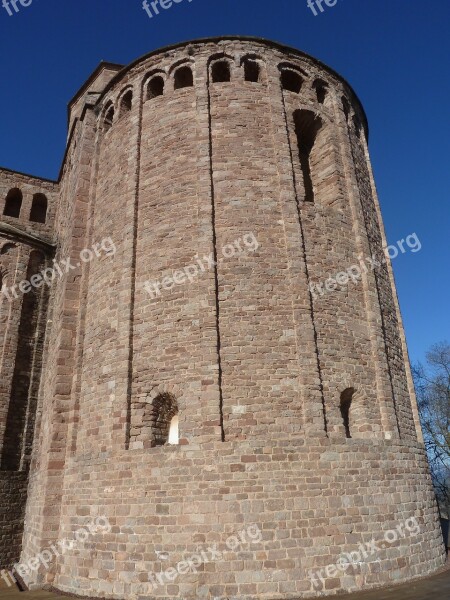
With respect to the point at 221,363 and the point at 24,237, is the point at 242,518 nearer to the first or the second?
the point at 221,363

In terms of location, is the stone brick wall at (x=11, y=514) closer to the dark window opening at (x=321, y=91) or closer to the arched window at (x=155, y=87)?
the arched window at (x=155, y=87)

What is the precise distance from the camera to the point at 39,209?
17.7 metres

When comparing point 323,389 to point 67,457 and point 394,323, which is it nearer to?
point 394,323

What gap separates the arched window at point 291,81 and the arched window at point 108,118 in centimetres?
480

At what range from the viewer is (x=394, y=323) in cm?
1115

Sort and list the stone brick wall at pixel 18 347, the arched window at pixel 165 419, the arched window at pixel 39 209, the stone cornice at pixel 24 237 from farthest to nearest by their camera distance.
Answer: the arched window at pixel 39 209 < the stone cornice at pixel 24 237 < the stone brick wall at pixel 18 347 < the arched window at pixel 165 419

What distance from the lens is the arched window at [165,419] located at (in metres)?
8.51

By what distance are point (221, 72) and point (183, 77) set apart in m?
0.99

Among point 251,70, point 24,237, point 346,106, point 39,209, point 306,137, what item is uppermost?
point 39,209

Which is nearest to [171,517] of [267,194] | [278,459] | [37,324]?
[278,459]

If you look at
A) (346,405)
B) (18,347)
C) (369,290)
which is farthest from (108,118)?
(346,405)

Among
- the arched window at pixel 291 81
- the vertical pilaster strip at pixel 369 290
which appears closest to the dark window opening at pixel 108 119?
the arched window at pixel 291 81

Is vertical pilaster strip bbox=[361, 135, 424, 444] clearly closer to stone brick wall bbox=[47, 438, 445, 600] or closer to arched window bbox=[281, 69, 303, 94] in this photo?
stone brick wall bbox=[47, 438, 445, 600]

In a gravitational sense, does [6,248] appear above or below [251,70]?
below
